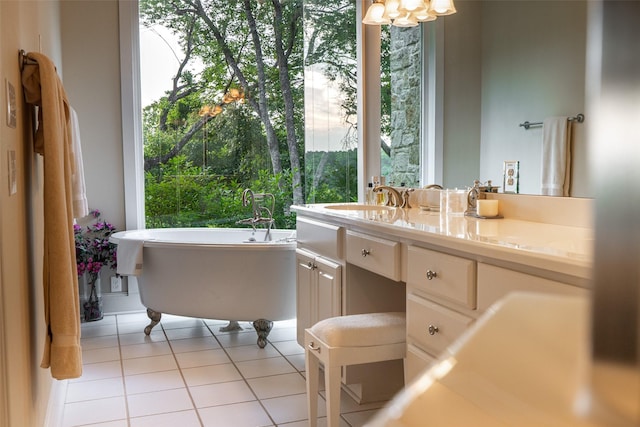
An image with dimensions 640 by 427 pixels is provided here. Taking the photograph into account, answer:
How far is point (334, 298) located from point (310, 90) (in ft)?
7.26

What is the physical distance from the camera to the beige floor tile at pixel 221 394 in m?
2.65

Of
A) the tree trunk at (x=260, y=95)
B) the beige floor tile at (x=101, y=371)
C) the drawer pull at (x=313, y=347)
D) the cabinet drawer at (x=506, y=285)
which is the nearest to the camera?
the cabinet drawer at (x=506, y=285)

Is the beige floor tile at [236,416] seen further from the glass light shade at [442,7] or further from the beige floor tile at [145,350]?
the glass light shade at [442,7]

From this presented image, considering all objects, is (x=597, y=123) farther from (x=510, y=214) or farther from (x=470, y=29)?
(x=470, y=29)

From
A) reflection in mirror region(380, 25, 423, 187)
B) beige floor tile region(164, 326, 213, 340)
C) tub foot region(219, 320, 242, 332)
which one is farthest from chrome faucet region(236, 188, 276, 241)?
reflection in mirror region(380, 25, 423, 187)

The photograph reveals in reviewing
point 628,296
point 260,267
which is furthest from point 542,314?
point 260,267

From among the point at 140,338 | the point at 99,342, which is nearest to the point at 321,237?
the point at 140,338

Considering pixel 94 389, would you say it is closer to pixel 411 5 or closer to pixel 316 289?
pixel 316 289

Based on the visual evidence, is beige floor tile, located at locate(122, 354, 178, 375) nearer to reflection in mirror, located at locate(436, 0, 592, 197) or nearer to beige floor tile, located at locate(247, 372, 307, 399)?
beige floor tile, located at locate(247, 372, 307, 399)

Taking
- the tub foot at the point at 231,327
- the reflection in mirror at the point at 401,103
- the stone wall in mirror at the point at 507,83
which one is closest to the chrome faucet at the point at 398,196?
the reflection in mirror at the point at 401,103

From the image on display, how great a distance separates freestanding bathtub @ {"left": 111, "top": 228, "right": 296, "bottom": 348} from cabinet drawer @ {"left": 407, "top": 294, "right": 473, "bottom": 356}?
62.0 inches

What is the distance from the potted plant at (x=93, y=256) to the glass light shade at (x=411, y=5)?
2359 mm

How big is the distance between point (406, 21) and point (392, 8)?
105 mm

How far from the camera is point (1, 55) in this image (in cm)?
137
